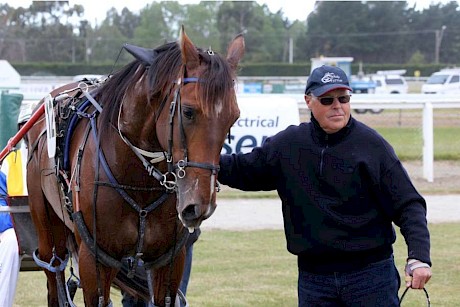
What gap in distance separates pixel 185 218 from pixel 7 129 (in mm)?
7161

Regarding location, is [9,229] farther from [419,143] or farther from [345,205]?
[419,143]

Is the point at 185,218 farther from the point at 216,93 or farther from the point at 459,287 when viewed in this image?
the point at 459,287

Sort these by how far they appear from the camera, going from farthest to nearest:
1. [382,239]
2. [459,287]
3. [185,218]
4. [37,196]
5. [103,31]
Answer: [103,31], [459,287], [37,196], [382,239], [185,218]

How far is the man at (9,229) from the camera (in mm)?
4973

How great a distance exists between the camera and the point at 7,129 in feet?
32.9

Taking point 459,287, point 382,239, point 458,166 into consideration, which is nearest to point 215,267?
point 459,287

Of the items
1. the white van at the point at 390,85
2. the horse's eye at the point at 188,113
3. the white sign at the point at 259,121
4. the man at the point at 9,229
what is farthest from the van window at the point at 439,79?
the horse's eye at the point at 188,113

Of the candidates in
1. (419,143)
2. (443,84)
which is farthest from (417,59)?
(419,143)

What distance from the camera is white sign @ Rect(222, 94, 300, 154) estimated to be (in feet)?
38.3

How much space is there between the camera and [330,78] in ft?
11.7

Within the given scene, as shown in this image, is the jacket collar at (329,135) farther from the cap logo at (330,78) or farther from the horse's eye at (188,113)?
the horse's eye at (188,113)

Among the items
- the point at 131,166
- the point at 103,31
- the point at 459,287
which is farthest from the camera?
the point at 103,31

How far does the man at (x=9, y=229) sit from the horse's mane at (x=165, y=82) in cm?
130

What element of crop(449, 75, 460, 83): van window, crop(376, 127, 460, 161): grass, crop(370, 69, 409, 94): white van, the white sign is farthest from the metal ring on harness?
crop(370, 69, 409, 94): white van
